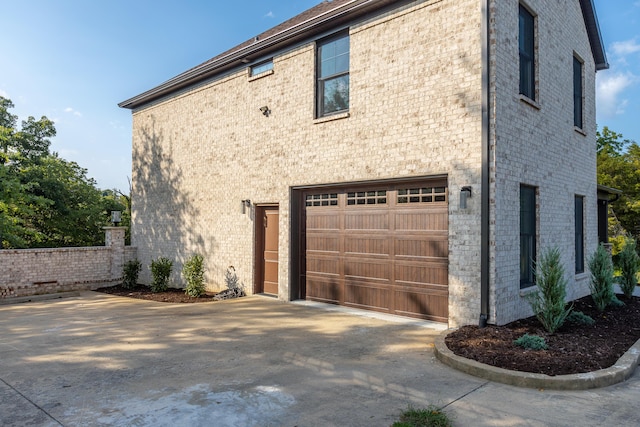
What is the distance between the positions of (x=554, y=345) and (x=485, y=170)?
9.05 feet

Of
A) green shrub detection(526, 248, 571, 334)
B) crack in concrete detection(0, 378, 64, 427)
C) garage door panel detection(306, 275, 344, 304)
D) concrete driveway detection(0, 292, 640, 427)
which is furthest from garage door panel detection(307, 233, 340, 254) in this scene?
crack in concrete detection(0, 378, 64, 427)

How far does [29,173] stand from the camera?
16438 mm

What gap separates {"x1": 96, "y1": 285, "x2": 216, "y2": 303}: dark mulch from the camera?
36.7 ft

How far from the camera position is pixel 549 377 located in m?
4.70

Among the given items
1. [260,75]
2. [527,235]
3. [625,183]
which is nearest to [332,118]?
[260,75]

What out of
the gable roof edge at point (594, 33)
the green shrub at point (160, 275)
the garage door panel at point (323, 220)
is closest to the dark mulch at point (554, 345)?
the garage door panel at point (323, 220)

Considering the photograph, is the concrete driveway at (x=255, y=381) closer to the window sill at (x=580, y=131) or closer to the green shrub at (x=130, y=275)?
the green shrub at (x=130, y=275)

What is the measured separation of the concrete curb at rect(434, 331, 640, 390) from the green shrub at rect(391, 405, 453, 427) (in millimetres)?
1240

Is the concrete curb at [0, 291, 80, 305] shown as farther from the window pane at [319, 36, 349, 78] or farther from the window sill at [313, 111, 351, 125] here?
the window pane at [319, 36, 349, 78]

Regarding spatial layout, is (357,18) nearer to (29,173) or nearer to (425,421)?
(425,421)

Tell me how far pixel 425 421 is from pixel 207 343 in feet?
12.6

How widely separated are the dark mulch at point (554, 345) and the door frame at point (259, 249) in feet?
19.1

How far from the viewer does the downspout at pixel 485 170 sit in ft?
22.7

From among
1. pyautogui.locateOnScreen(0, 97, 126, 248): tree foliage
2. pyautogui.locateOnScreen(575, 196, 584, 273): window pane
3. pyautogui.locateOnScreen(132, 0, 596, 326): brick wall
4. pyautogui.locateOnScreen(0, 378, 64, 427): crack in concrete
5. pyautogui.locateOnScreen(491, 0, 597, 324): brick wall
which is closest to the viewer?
pyautogui.locateOnScreen(0, 378, 64, 427): crack in concrete
